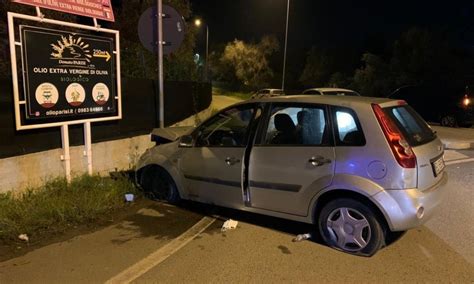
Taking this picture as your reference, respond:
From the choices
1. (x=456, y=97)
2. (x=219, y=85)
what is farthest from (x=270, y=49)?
(x=456, y=97)

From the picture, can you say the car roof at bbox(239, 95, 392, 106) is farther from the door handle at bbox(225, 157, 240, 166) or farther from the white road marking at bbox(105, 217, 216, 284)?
the white road marking at bbox(105, 217, 216, 284)

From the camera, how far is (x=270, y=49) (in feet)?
187

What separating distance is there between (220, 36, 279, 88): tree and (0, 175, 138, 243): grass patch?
5059 centimetres

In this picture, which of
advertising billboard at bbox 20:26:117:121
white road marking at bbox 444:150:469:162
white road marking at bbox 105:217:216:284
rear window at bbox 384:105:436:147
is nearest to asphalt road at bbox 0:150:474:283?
white road marking at bbox 105:217:216:284

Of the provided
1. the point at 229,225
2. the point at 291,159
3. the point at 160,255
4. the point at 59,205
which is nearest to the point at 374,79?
the point at 229,225

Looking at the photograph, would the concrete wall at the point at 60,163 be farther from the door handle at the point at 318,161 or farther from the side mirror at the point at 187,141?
the door handle at the point at 318,161

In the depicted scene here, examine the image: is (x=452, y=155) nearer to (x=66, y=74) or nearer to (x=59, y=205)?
(x=66, y=74)

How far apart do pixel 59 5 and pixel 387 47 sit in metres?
38.1

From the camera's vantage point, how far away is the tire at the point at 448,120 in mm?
16828

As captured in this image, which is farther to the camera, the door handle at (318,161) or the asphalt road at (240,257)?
the door handle at (318,161)

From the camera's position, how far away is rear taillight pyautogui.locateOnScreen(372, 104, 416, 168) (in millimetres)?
4246

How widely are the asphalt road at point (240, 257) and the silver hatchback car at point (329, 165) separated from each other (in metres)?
0.30

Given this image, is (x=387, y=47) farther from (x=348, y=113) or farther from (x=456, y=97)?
(x=348, y=113)

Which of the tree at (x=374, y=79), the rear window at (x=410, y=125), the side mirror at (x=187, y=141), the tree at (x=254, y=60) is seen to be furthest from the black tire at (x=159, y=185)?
the tree at (x=254, y=60)
